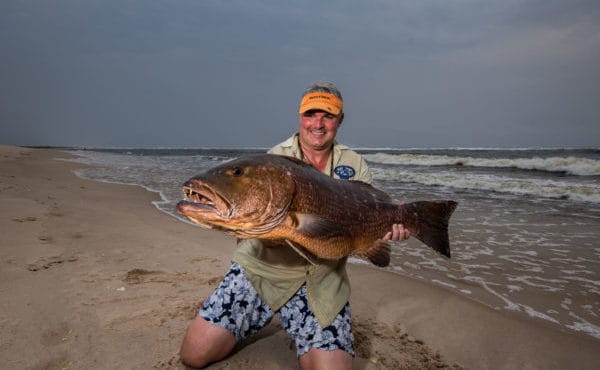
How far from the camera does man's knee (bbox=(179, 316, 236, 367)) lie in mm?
2689

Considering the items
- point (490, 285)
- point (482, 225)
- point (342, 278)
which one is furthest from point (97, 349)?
point (482, 225)

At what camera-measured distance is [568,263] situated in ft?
17.7

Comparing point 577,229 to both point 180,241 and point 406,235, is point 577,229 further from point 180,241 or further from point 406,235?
point 180,241

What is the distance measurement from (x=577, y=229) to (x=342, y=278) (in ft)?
23.3

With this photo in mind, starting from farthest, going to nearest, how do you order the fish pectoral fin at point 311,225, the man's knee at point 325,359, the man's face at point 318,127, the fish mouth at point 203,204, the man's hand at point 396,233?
the man's face at point 318,127 < the man's hand at point 396,233 < the man's knee at point 325,359 < the fish pectoral fin at point 311,225 < the fish mouth at point 203,204

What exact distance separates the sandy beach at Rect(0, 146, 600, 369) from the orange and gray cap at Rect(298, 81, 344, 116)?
2.00m

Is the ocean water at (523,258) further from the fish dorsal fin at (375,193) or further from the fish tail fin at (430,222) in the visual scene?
the fish dorsal fin at (375,193)

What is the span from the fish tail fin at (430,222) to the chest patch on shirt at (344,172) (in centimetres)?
65

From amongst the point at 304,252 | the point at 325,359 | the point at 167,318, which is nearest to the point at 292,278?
the point at 325,359

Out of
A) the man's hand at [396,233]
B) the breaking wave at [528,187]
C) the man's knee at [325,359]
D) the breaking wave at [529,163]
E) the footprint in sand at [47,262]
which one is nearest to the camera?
the man's knee at [325,359]

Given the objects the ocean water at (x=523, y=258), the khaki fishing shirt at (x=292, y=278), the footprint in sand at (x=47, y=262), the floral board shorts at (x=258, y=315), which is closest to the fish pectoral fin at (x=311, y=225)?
the khaki fishing shirt at (x=292, y=278)

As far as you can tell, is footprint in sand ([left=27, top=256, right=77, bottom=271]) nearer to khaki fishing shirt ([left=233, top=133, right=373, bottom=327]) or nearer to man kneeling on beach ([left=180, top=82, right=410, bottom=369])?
man kneeling on beach ([left=180, top=82, right=410, bottom=369])

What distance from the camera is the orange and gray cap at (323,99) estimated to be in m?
3.00

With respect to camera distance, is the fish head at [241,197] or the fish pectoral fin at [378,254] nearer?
the fish head at [241,197]
